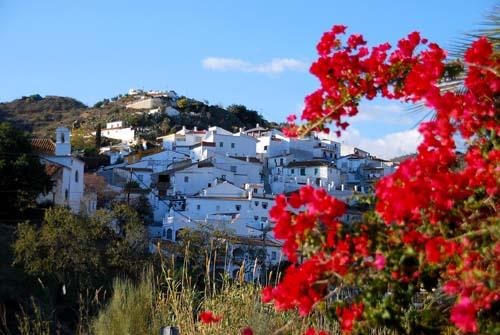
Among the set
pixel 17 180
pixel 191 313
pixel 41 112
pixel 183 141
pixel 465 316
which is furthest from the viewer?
pixel 41 112

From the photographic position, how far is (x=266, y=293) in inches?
116

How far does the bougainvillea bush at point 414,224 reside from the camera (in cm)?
246

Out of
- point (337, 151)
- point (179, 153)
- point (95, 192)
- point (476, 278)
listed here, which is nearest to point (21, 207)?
point (95, 192)

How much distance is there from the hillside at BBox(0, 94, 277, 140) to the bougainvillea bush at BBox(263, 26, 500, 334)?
68.1m

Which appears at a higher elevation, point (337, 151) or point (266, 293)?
point (337, 151)

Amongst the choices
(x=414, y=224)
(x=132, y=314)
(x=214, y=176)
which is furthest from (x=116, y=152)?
(x=414, y=224)

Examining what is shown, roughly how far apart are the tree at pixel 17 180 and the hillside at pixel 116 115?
40.2 meters

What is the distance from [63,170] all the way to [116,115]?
169 ft

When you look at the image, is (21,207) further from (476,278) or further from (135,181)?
(476,278)

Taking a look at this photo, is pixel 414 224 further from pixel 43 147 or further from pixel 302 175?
pixel 302 175

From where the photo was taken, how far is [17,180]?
29109mm

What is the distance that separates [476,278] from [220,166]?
4662cm

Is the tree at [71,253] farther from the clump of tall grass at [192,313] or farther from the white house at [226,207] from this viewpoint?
the clump of tall grass at [192,313]

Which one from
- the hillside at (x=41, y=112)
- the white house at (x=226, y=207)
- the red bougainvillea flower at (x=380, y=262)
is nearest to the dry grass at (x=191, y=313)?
the red bougainvillea flower at (x=380, y=262)
